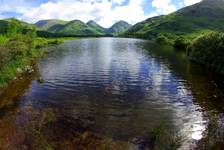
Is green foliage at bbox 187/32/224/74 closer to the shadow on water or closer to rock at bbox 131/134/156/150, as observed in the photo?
the shadow on water

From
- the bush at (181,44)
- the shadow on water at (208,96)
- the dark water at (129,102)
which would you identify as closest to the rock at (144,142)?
the dark water at (129,102)

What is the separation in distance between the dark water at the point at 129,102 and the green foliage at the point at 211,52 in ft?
16.7

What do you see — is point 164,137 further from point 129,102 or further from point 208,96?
point 208,96

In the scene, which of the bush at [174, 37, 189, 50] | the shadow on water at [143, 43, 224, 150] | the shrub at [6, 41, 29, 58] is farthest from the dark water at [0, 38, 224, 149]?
the bush at [174, 37, 189, 50]

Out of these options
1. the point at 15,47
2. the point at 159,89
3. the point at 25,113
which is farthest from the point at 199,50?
the point at 25,113

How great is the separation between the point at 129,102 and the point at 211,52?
48.5 m

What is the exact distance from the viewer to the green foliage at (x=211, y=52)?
81625mm

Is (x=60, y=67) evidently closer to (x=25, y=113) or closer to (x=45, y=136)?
(x=25, y=113)

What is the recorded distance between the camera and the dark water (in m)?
38.9

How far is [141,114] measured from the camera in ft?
146

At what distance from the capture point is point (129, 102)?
5091cm

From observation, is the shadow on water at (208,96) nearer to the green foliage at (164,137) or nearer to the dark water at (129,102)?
the dark water at (129,102)

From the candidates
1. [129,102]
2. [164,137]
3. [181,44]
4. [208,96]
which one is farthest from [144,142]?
[181,44]

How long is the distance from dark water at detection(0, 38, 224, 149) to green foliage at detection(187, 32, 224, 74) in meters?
5.08
